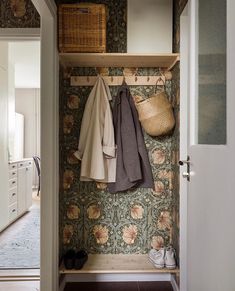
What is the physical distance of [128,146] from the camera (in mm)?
2291

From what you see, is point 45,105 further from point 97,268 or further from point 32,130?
point 32,130

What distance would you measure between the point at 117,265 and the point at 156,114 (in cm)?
122

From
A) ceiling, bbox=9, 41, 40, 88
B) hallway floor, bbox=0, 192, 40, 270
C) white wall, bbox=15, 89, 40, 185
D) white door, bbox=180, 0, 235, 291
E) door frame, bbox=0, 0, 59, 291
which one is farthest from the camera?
white wall, bbox=15, 89, 40, 185

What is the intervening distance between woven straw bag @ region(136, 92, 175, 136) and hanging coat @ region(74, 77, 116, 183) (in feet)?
0.90

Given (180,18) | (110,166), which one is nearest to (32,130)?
(110,166)

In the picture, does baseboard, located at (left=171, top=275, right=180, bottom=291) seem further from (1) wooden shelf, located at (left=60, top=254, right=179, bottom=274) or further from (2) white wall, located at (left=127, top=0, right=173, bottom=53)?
(2) white wall, located at (left=127, top=0, right=173, bottom=53)

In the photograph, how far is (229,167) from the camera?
0.95 meters

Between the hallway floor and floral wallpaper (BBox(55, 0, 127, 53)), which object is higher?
floral wallpaper (BBox(55, 0, 127, 53))

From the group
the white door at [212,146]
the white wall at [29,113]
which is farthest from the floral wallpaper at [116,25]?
the white wall at [29,113]

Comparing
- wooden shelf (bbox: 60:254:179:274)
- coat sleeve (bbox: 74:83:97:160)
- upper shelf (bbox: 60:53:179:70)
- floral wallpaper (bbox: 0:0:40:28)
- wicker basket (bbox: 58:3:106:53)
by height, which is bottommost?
wooden shelf (bbox: 60:254:179:274)

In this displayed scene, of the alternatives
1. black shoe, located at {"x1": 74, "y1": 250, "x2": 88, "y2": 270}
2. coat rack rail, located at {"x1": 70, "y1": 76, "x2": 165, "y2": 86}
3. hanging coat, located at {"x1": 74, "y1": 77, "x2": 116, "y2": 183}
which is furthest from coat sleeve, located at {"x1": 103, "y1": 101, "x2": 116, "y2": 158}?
black shoe, located at {"x1": 74, "y1": 250, "x2": 88, "y2": 270}

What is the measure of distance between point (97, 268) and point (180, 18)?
1.96 m

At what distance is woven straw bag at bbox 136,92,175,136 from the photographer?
7.28ft

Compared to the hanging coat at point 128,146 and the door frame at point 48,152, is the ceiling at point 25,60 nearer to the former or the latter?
the door frame at point 48,152
